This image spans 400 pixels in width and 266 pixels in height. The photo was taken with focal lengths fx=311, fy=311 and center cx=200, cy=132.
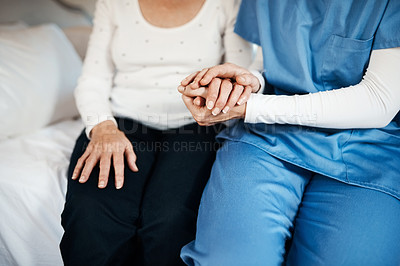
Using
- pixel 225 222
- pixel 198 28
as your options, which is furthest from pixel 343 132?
pixel 198 28

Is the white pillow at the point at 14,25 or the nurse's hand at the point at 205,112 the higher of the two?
the white pillow at the point at 14,25

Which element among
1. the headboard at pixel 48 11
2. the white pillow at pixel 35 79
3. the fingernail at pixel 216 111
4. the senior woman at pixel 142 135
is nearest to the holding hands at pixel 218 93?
the fingernail at pixel 216 111

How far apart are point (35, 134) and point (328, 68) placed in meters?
0.88

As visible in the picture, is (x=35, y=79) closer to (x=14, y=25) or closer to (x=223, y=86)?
(x=14, y=25)

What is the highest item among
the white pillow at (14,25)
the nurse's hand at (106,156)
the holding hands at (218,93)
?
the white pillow at (14,25)

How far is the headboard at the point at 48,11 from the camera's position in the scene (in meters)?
1.37

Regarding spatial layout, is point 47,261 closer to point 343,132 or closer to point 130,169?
point 130,169

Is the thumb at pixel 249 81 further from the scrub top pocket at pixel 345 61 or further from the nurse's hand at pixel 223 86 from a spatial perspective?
the scrub top pocket at pixel 345 61

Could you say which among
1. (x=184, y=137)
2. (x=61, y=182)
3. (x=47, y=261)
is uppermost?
(x=184, y=137)

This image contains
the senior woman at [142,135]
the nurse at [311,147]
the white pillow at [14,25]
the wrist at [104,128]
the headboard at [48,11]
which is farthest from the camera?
the headboard at [48,11]

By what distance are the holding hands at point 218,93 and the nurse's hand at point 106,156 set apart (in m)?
0.21

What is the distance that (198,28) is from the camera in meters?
0.89

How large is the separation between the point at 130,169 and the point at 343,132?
51cm

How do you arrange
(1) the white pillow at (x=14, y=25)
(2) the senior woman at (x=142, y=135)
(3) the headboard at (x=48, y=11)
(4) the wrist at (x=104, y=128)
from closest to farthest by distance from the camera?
(2) the senior woman at (x=142, y=135) → (4) the wrist at (x=104, y=128) → (1) the white pillow at (x=14, y=25) → (3) the headboard at (x=48, y=11)
